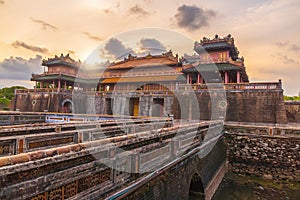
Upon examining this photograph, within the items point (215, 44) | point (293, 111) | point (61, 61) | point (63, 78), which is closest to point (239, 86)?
point (215, 44)

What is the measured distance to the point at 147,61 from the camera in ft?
110

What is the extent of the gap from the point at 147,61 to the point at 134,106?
9944mm

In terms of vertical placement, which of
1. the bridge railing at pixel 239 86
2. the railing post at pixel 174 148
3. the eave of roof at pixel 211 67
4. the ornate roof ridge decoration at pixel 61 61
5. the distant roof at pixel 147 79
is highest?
the ornate roof ridge decoration at pixel 61 61

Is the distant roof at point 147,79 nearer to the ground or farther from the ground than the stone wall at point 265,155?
Result: farther from the ground

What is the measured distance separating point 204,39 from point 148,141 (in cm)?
2404

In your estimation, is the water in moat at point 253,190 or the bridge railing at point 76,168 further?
the water in moat at point 253,190

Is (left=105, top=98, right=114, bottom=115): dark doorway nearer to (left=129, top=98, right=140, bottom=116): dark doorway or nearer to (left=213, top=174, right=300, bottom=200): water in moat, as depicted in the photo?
(left=129, top=98, right=140, bottom=116): dark doorway

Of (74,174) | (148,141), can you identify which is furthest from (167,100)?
(74,174)

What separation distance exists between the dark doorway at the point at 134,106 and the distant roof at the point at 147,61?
7446 mm

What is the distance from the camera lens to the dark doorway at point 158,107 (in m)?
24.5

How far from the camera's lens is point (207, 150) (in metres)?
9.13

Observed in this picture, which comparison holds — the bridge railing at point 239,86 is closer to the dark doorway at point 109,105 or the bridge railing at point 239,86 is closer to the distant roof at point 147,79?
the distant roof at point 147,79

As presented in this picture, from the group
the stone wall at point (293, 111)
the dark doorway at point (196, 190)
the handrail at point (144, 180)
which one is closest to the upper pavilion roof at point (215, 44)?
the stone wall at point (293, 111)

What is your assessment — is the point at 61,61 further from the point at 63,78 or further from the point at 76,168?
the point at 76,168
